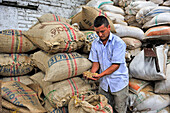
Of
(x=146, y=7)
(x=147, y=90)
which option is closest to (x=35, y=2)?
(x=146, y=7)

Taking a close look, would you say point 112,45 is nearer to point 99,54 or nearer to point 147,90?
point 99,54

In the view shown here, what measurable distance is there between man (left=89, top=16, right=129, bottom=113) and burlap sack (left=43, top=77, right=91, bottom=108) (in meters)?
0.23

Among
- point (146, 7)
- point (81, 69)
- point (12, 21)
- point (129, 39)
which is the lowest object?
point (81, 69)

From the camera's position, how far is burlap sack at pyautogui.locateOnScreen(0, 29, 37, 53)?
5.66 ft

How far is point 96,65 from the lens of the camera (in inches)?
64.5

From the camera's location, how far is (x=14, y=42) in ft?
5.85

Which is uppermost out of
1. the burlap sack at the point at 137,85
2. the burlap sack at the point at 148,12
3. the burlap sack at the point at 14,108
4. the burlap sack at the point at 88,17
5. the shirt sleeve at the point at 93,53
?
the burlap sack at the point at 148,12

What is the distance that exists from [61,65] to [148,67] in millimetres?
1104

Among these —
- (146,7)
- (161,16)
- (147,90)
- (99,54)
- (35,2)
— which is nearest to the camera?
(99,54)

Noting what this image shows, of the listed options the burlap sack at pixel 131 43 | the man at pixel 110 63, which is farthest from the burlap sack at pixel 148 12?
the man at pixel 110 63

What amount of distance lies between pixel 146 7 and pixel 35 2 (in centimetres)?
226

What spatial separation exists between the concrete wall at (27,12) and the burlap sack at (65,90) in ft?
5.58

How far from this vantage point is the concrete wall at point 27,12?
2.57 meters

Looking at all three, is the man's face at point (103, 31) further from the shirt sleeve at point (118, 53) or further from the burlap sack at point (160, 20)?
the burlap sack at point (160, 20)
